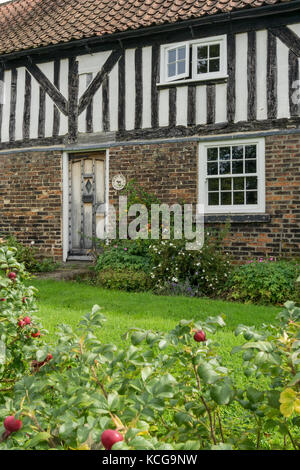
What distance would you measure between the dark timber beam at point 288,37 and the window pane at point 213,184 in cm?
280

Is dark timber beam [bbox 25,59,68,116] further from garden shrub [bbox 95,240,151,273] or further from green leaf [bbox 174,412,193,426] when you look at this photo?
green leaf [bbox 174,412,193,426]

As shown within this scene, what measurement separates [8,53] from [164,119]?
14.2 ft

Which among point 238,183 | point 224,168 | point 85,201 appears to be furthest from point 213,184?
point 85,201

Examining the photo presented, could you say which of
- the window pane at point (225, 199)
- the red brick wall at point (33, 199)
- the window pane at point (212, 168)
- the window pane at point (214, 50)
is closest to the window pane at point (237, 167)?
the window pane at point (212, 168)

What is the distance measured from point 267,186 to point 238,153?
0.96m

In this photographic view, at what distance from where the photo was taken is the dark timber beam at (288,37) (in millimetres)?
7949

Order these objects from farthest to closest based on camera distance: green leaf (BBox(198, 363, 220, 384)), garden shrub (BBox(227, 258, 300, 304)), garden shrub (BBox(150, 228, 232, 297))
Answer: garden shrub (BBox(150, 228, 232, 297)) < garden shrub (BBox(227, 258, 300, 304)) < green leaf (BBox(198, 363, 220, 384))

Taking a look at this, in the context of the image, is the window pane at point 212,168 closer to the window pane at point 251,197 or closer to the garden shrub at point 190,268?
the window pane at point 251,197

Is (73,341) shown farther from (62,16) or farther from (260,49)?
(62,16)

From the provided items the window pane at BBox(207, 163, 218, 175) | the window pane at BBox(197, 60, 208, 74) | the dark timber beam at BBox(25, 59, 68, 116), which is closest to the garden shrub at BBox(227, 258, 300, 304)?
the window pane at BBox(207, 163, 218, 175)

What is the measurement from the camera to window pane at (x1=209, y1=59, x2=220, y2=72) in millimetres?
8641

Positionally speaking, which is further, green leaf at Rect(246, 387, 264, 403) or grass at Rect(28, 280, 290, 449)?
grass at Rect(28, 280, 290, 449)

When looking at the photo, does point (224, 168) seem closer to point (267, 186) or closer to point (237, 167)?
point (237, 167)

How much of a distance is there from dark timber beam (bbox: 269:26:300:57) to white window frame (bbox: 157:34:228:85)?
1042 millimetres
